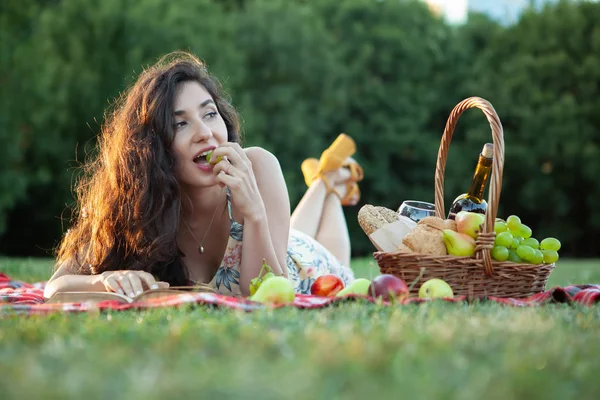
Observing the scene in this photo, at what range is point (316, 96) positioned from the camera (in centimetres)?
2672

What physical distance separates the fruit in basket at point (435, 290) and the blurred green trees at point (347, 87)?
18105 millimetres

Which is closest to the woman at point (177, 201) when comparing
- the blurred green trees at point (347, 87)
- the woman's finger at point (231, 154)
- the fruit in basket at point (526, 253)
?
the woman's finger at point (231, 154)

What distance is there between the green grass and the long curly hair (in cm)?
137

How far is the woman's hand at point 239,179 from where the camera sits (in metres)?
3.81

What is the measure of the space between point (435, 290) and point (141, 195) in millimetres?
1721

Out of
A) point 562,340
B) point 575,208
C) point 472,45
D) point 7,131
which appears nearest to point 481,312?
point 562,340

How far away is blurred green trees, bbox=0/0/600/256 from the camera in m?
21.0

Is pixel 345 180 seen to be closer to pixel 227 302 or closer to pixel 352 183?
pixel 352 183

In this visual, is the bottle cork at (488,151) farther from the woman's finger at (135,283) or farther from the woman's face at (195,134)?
the woman's finger at (135,283)

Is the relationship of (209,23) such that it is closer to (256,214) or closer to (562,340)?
(256,214)

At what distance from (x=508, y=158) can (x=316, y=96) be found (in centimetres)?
700

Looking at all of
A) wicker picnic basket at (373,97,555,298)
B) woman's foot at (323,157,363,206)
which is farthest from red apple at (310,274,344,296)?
woman's foot at (323,157,363,206)

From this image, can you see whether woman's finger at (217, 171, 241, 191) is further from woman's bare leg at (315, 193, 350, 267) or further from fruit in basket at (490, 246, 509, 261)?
woman's bare leg at (315, 193, 350, 267)

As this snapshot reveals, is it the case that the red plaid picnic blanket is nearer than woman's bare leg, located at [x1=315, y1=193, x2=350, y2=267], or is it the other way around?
the red plaid picnic blanket
